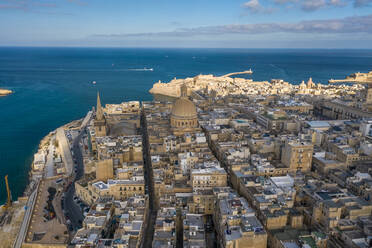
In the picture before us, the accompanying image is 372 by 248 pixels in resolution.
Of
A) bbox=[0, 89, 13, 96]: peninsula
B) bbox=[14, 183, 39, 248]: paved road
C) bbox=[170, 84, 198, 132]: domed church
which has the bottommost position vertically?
bbox=[14, 183, 39, 248]: paved road

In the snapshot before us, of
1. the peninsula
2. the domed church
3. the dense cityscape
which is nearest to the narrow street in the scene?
the dense cityscape

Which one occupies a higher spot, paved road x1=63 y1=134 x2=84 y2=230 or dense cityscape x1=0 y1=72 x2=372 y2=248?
dense cityscape x1=0 y1=72 x2=372 y2=248

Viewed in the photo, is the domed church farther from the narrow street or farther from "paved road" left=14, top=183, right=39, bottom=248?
"paved road" left=14, top=183, right=39, bottom=248

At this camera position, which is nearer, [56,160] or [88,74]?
[56,160]

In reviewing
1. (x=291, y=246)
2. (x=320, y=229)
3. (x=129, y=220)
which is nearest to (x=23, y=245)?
(x=129, y=220)

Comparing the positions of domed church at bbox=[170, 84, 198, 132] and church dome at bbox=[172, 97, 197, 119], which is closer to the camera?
domed church at bbox=[170, 84, 198, 132]

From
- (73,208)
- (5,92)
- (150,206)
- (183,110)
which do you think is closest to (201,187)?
(150,206)

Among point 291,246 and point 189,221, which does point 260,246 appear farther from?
point 189,221

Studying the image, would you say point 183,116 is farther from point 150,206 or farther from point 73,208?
point 73,208
